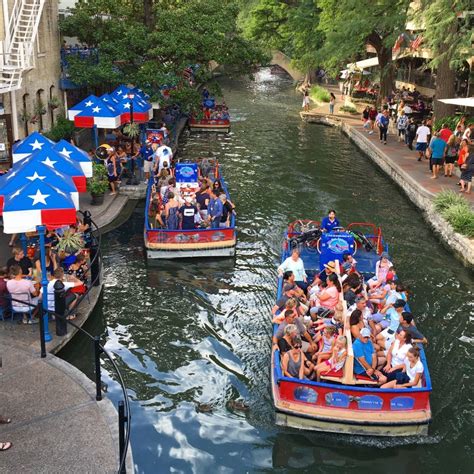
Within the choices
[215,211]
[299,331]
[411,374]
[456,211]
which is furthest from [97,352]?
[456,211]

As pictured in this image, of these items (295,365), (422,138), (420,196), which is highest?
(422,138)

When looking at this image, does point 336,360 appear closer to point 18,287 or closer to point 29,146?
point 18,287

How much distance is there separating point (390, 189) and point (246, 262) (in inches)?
420

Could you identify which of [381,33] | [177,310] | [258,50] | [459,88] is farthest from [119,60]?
[459,88]

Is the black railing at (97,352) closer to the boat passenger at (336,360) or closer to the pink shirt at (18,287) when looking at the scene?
the pink shirt at (18,287)

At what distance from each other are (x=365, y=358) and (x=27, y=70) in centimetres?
1625

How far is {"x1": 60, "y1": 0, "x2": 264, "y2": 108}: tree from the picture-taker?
27.4 m

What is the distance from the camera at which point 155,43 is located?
28219mm

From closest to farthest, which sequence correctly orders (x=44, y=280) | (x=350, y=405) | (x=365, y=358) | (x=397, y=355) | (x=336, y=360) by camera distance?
(x=350, y=405) < (x=336, y=360) < (x=397, y=355) < (x=365, y=358) < (x=44, y=280)

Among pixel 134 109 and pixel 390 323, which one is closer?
pixel 390 323

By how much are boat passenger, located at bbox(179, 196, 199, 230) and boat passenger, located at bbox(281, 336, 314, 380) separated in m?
7.60

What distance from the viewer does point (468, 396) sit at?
38.4 feet

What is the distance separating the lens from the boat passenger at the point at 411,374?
1004cm

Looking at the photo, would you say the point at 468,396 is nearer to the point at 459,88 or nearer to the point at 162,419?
the point at 162,419
